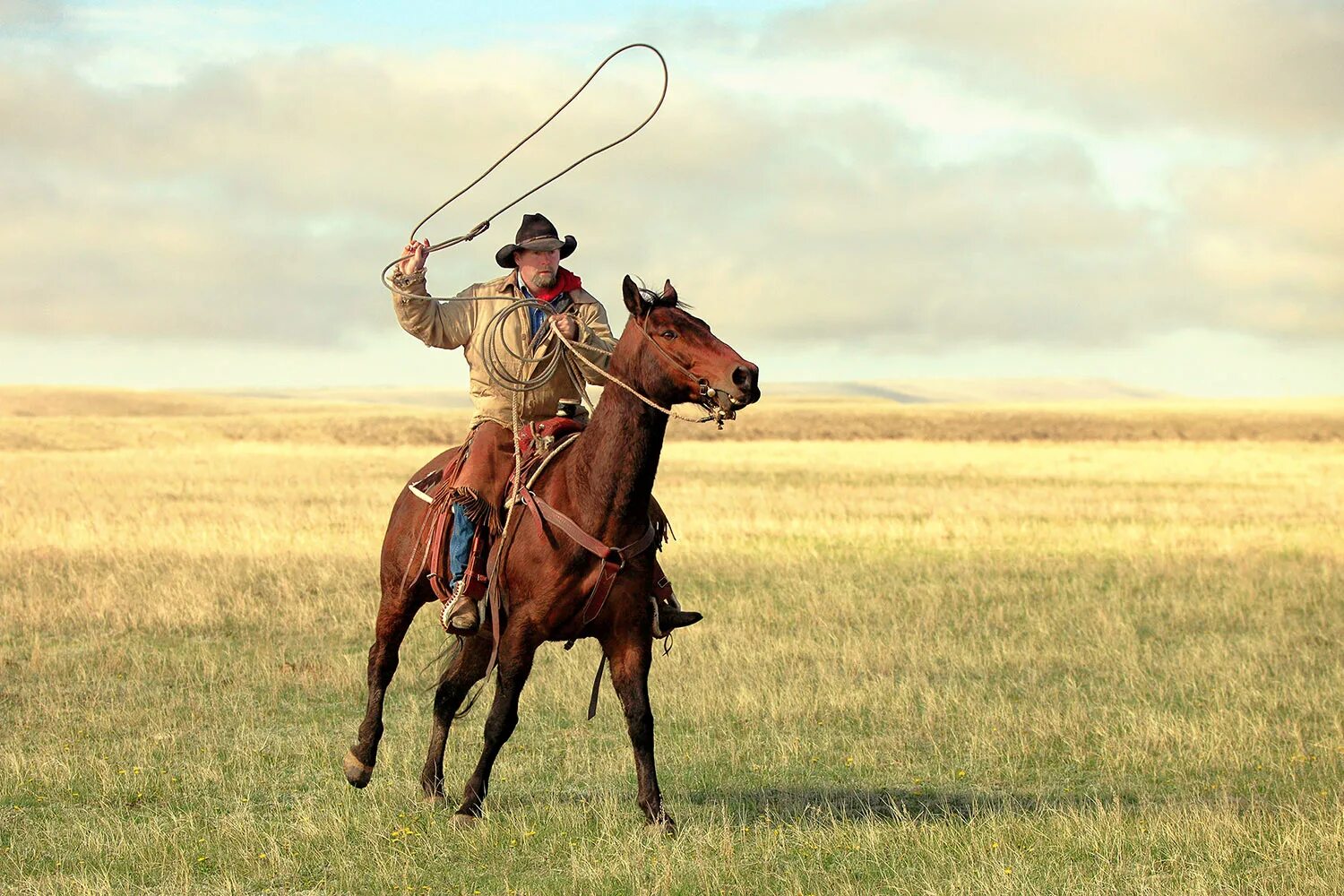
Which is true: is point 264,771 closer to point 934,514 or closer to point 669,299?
point 669,299

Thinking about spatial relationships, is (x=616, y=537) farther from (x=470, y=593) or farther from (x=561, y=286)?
(x=561, y=286)

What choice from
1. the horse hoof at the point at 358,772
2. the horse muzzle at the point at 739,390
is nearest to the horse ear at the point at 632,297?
the horse muzzle at the point at 739,390

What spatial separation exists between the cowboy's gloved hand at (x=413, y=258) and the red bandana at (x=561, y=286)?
0.57 meters

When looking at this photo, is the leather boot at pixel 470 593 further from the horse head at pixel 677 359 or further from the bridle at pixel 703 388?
the bridle at pixel 703 388

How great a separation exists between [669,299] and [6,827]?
4604 millimetres

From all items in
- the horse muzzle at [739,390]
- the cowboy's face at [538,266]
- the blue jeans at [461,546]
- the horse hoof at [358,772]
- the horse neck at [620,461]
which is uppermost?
the cowboy's face at [538,266]

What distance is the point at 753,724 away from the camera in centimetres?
1052

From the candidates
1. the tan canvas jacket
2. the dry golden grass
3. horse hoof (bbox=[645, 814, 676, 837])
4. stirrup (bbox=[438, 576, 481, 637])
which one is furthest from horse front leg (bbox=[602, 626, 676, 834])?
the dry golden grass

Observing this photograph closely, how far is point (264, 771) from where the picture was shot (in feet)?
30.2

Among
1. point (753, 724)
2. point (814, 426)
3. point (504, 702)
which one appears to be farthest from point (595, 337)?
point (814, 426)

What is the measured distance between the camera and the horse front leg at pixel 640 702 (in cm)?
737

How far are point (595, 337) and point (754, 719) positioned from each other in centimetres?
381

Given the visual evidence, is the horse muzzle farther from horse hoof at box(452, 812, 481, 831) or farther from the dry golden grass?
the dry golden grass

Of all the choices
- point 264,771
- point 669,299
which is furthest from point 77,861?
point 669,299
